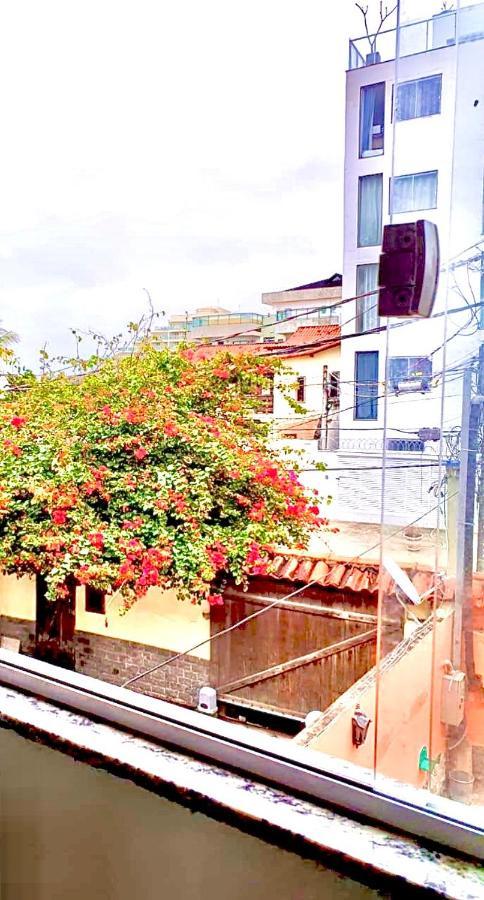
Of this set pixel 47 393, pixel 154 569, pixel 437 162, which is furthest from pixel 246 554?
pixel 437 162

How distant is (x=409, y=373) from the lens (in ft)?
2.49

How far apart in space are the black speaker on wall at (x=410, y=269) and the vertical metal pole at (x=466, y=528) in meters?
0.13

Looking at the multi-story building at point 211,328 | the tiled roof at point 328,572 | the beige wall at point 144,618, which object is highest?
the multi-story building at point 211,328

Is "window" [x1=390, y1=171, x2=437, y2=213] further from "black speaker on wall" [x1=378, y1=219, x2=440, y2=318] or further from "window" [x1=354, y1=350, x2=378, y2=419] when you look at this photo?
"window" [x1=354, y1=350, x2=378, y2=419]

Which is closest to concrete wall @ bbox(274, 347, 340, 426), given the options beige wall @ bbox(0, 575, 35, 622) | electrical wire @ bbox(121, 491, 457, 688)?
Answer: electrical wire @ bbox(121, 491, 457, 688)

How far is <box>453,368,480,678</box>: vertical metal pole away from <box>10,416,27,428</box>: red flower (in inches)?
84.3

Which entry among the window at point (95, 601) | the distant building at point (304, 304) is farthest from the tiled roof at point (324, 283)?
the window at point (95, 601)

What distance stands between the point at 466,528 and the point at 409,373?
0.74ft

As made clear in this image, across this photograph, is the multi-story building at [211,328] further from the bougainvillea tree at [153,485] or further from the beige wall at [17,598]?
the beige wall at [17,598]

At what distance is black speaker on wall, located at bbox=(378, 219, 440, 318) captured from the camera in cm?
66

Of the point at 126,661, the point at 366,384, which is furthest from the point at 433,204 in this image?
the point at 126,661

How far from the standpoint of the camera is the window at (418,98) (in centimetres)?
72

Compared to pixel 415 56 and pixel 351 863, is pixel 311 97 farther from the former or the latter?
pixel 351 863

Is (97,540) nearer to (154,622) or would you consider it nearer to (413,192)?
(154,622)
